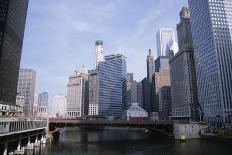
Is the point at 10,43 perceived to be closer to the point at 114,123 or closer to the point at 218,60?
the point at 114,123

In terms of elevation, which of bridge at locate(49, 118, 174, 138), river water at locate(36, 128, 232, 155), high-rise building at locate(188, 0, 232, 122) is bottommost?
river water at locate(36, 128, 232, 155)

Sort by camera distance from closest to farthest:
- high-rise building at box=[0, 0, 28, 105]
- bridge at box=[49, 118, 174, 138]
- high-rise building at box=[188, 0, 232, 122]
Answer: bridge at box=[49, 118, 174, 138] < high-rise building at box=[0, 0, 28, 105] < high-rise building at box=[188, 0, 232, 122]

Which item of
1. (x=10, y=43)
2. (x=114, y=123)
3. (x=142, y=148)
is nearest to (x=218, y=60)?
(x=114, y=123)

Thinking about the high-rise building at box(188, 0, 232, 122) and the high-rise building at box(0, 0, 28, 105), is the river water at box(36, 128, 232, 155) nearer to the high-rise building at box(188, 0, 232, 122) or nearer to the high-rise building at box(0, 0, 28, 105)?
the high-rise building at box(0, 0, 28, 105)

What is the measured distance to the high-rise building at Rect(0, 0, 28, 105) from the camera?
5935 inches

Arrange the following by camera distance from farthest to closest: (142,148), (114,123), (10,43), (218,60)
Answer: (218,60)
(10,43)
(114,123)
(142,148)

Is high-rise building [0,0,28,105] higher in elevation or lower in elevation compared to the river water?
higher

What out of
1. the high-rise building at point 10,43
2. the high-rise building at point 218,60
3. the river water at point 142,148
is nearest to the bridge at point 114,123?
the river water at point 142,148

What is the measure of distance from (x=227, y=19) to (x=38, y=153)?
6898 inches

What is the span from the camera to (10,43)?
165 meters

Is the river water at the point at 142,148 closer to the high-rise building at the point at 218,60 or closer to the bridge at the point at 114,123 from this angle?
the bridge at the point at 114,123

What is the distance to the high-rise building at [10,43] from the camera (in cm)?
15075

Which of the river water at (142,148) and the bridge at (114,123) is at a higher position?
the bridge at (114,123)

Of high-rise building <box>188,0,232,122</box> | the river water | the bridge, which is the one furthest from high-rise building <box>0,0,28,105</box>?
high-rise building <box>188,0,232,122</box>
